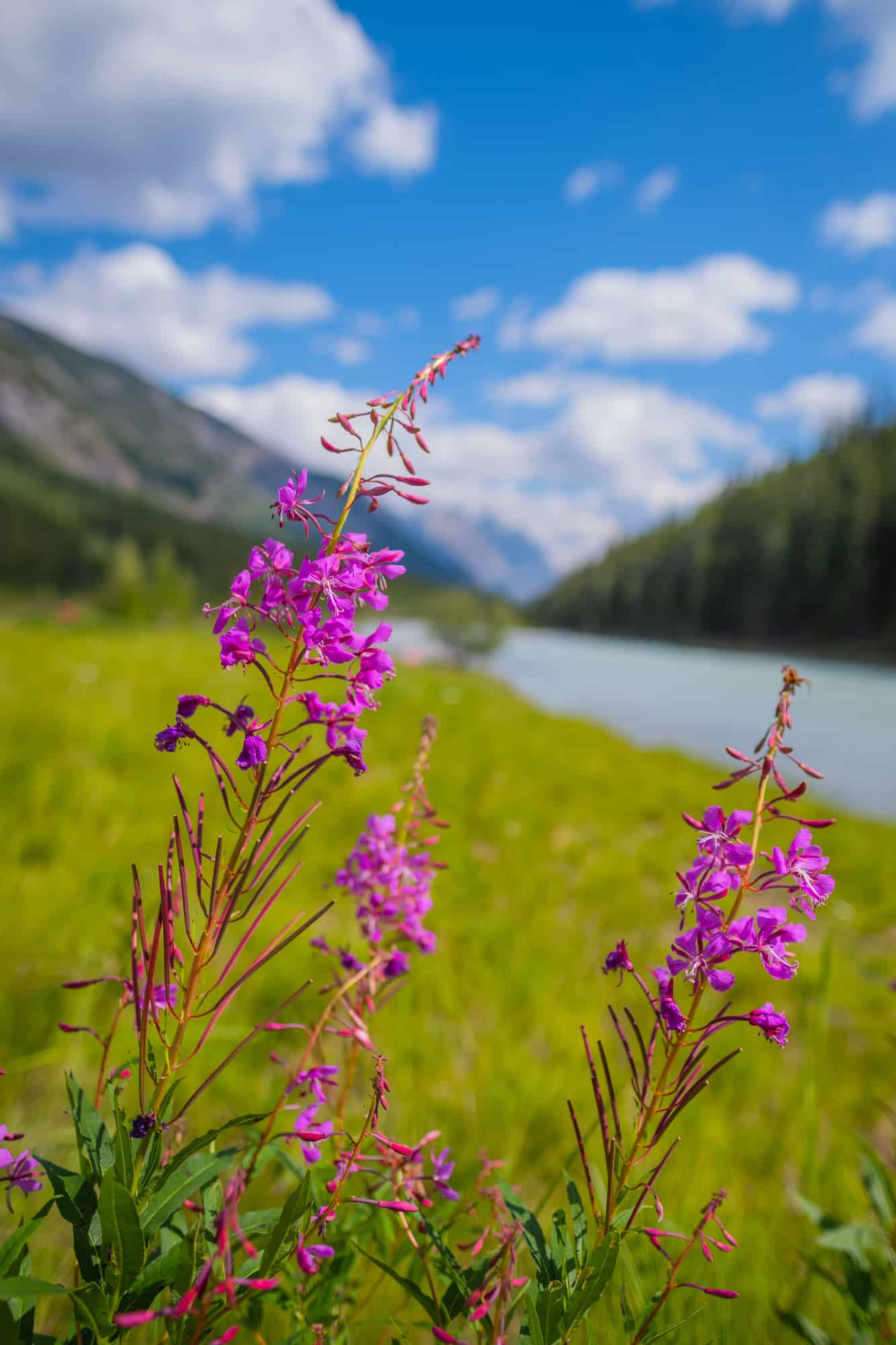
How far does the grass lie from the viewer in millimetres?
2459

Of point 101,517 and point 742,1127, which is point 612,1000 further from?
point 101,517

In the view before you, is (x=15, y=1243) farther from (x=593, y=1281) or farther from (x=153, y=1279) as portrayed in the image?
(x=593, y=1281)

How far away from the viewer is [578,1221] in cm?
112

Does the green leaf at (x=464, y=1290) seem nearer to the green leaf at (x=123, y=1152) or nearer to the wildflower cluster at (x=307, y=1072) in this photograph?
the wildflower cluster at (x=307, y=1072)

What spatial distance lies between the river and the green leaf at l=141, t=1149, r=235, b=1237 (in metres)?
1.03

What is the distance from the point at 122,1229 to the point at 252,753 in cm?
56

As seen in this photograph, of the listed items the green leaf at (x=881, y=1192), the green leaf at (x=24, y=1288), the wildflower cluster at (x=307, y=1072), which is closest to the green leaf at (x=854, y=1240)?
the green leaf at (x=881, y=1192)

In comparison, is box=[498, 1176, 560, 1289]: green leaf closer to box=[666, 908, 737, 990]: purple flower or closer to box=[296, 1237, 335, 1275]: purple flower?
box=[296, 1237, 335, 1275]: purple flower

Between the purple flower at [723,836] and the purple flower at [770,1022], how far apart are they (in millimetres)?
194

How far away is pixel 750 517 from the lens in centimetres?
9344

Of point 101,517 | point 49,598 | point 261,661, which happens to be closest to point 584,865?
point 261,661

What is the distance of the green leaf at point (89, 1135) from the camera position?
3.29ft

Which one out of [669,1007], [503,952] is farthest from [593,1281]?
[503,952]

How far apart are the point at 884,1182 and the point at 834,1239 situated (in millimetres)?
197
